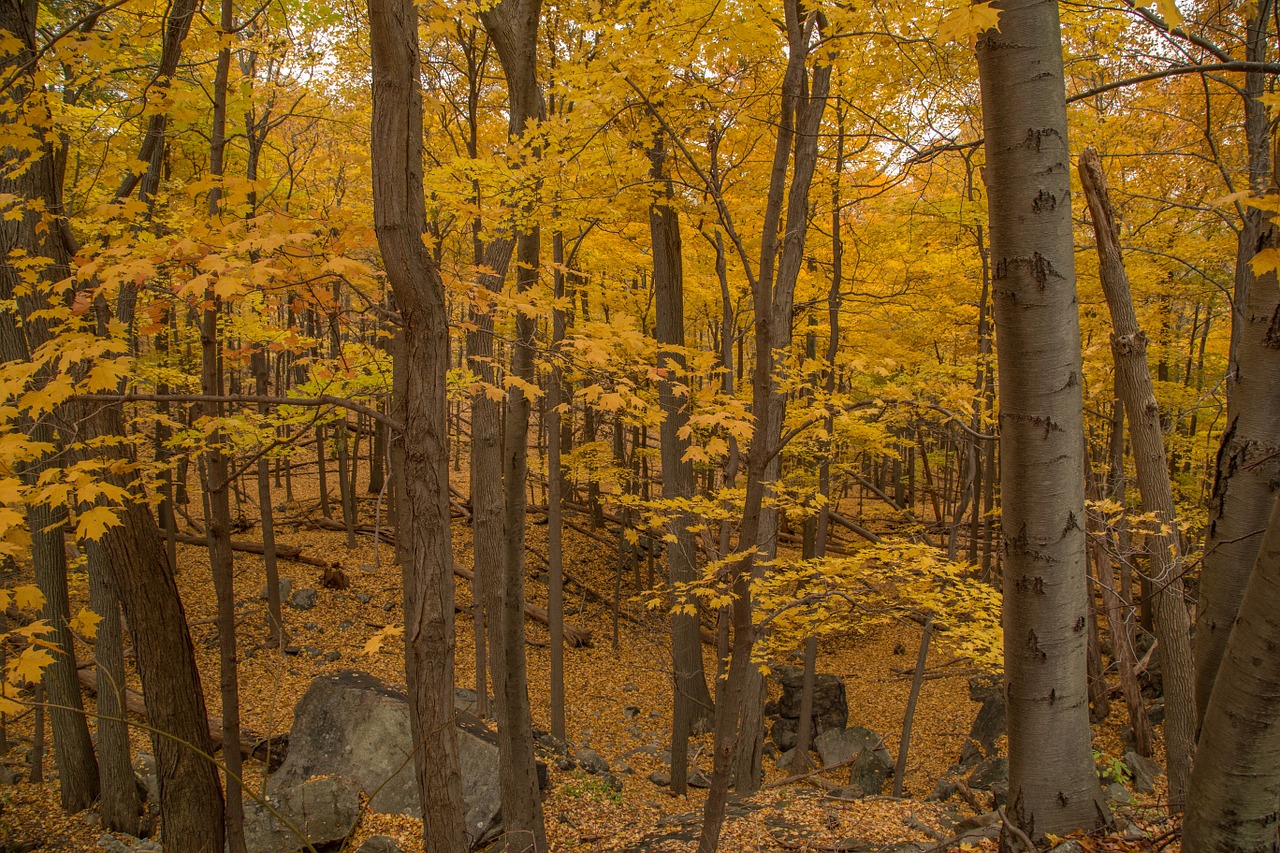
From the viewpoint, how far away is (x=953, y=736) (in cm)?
1108

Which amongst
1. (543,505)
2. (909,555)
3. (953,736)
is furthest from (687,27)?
(543,505)

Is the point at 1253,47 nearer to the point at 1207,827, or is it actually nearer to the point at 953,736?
the point at 1207,827

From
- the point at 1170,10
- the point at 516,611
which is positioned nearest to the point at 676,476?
the point at 516,611

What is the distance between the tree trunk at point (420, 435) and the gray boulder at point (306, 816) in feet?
14.4

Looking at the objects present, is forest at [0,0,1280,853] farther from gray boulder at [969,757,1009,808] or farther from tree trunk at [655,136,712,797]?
gray boulder at [969,757,1009,808]

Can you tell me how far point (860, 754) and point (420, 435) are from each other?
962cm

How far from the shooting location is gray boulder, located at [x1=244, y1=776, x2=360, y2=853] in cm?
616

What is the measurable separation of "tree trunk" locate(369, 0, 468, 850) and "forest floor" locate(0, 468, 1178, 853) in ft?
2.37

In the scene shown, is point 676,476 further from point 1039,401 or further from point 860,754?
point 1039,401

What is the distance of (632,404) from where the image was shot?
12.2ft

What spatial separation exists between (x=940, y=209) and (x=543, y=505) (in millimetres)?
11571

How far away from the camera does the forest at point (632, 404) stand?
2.28 m

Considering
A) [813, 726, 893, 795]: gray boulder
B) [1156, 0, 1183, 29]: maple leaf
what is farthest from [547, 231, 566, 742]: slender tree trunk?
[1156, 0, 1183, 29]: maple leaf

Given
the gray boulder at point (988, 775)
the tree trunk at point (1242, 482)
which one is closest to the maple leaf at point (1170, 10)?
the tree trunk at point (1242, 482)
